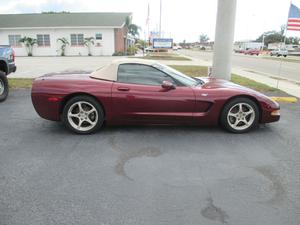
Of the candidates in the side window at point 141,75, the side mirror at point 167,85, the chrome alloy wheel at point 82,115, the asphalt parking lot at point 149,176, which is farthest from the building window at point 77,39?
the side mirror at point 167,85

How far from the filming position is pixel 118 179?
133 inches

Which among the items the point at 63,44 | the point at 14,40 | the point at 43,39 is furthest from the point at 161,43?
the point at 14,40

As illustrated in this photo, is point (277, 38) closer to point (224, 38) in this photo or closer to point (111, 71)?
point (224, 38)

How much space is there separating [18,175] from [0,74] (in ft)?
17.2

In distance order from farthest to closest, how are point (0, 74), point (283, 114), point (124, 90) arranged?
point (0, 74)
point (283, 114)
point (124, 90)

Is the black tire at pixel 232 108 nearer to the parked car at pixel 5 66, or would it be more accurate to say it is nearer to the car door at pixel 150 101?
the car door at pixel 150 101

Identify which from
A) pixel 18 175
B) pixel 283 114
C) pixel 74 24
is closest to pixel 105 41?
pixel 74 24

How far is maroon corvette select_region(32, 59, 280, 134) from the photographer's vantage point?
4.89 meters

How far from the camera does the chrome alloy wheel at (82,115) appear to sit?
495 centimetres

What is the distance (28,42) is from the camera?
3534cm

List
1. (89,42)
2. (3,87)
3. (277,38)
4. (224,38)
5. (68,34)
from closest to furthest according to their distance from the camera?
(3,87), (224,38), (89,42), (68,34), (277,38)

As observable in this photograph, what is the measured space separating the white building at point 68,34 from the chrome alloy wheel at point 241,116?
3180 cm

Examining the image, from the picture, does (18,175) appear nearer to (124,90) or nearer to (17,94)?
(124,90)

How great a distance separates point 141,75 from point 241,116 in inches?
76.5
